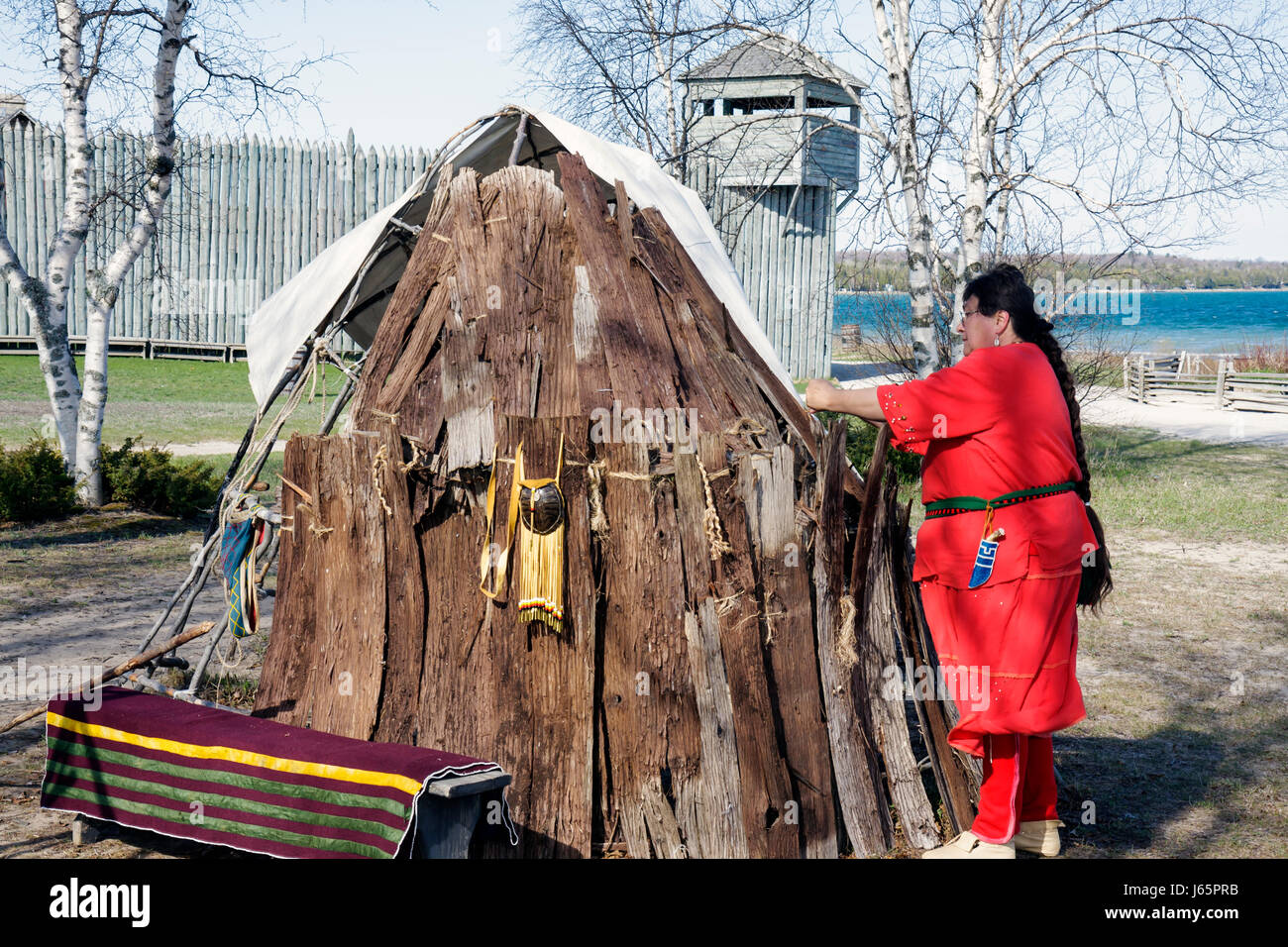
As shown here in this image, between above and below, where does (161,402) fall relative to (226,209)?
below

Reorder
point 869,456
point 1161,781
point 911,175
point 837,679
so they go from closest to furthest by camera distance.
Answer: point 837,679 < point 1161,781 < point 911,175 < point 869,456

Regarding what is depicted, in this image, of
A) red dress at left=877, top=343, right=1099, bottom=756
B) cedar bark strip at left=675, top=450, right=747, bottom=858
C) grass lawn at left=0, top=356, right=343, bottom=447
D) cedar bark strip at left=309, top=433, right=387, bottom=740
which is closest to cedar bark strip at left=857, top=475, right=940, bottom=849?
red dress at left=877, top=343, right=1099, bottom=756

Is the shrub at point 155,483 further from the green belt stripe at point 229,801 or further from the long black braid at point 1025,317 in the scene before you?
the long black braid at point 1025,317

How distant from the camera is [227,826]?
414cm

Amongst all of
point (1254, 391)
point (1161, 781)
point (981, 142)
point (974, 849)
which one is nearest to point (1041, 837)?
point (974, 849)

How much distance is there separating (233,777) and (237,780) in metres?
0.02

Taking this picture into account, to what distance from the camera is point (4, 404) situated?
53.4 ft

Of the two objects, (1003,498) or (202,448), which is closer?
(1003,498)

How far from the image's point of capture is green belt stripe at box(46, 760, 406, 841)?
12.5 feet

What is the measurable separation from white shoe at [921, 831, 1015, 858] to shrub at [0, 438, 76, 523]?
9849mm

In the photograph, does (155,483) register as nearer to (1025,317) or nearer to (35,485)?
(35,485)

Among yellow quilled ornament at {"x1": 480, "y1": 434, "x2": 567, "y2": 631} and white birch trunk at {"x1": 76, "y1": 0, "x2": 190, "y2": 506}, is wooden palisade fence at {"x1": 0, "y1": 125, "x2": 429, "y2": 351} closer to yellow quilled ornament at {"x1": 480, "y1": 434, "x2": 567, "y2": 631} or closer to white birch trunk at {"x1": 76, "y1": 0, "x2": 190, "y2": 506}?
white birch trunk at {"x1": 76, "y1": 0, "x2": 190, "y2": 506}

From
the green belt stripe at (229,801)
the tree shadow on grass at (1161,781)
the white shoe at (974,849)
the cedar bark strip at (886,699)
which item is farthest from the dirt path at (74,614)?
the tree shadow on grass at (1161,781)

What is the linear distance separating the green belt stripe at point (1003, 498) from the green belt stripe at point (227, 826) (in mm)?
2343
